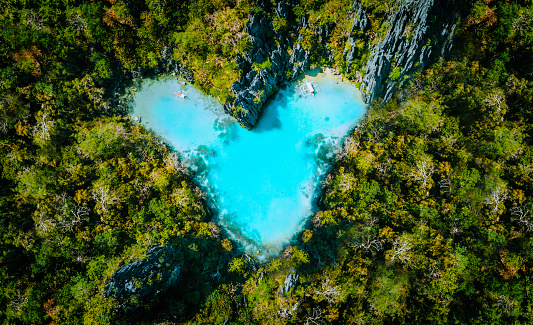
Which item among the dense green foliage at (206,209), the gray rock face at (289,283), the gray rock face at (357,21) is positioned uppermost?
the gray rock face at (357,21)

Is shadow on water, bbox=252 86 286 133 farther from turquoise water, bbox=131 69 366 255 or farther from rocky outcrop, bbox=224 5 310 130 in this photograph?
rocky outcrop, bbox=224 5 310 130

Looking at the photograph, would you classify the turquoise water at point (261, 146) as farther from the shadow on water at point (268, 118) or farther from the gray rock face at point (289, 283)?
the gray rock face at point (289, 283)

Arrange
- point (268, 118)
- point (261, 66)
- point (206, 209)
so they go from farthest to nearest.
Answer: point (268, 118), point (206, 209), point (261, 66)

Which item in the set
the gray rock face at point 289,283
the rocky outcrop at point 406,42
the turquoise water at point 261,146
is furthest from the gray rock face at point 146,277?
the rocky outcrop at point 406,42

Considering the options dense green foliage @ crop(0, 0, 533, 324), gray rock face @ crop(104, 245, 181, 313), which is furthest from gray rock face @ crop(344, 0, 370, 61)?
gray rock face @ crop(104, 245, 181, 313)

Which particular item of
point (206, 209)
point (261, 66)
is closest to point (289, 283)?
point (206, 209)

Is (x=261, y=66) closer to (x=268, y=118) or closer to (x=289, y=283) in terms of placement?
(x=268, y=118)
